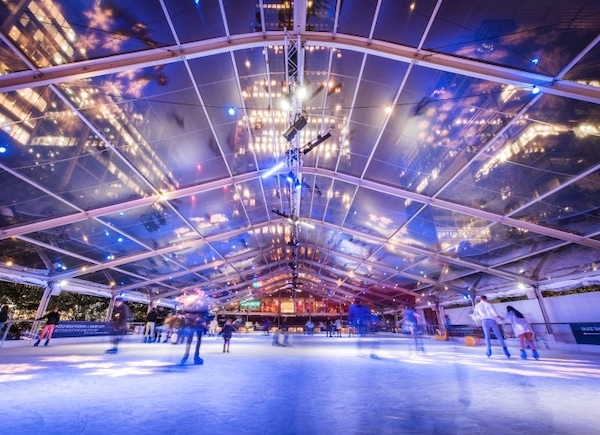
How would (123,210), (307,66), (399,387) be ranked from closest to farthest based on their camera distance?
1. (399,387)
2. (307,66)
3. (123,210)

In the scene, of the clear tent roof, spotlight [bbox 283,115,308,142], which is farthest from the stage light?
spotlight [bbox 283,115,308,142]

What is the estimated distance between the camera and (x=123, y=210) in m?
11.8

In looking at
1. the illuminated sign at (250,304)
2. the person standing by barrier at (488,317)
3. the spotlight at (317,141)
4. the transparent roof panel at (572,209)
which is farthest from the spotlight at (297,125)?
the illuminated sign at (250,304)

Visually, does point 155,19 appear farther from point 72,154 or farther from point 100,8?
point 72,154

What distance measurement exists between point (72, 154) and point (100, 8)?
502cm

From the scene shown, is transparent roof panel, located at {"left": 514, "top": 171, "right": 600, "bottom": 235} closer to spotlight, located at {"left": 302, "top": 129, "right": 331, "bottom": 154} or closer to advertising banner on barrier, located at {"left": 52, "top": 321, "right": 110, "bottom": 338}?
spotlight, located at {"left": 302, "top": 129, "right": 331, "bottom": 154}

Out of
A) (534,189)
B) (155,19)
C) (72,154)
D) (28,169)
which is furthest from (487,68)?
(28,169)

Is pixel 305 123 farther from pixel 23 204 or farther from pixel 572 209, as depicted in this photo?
pixel 23 204

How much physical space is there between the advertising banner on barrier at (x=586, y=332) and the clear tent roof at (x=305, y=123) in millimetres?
3062

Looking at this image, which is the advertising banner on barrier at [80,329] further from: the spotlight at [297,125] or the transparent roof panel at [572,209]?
the transparent roof panel at [572,209]

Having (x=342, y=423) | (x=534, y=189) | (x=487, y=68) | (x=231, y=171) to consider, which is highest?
(x=231, y=171)

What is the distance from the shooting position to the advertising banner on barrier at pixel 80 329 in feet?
49.1

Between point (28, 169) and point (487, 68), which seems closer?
point (487, 68)

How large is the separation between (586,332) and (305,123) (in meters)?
14.1
